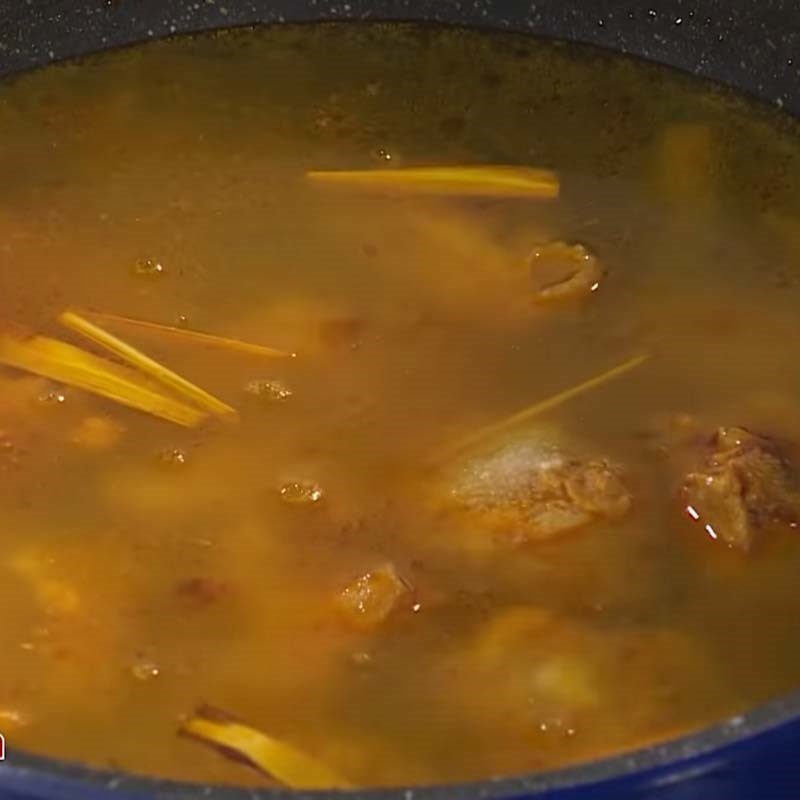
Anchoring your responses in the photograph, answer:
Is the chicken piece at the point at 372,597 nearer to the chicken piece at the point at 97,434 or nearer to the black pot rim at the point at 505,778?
the chicken piece at the point at 97,434

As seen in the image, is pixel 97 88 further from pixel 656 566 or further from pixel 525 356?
pixel 656 566

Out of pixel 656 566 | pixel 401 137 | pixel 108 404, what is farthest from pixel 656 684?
pixel 401 137

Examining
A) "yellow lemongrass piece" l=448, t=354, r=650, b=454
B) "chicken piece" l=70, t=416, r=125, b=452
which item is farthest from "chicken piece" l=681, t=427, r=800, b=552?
"chicken piece" l=70, t=416, r=125, b=452

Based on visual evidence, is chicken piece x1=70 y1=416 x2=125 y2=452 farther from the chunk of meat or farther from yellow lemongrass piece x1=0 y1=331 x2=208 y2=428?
the chunk of meat

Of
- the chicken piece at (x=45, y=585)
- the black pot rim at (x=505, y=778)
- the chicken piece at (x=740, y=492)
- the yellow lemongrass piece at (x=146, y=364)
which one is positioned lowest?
the chicken piece at (x=45, y=585)

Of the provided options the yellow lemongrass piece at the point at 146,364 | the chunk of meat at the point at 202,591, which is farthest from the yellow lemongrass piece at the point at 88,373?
the chunk of meat at the point at 202,591

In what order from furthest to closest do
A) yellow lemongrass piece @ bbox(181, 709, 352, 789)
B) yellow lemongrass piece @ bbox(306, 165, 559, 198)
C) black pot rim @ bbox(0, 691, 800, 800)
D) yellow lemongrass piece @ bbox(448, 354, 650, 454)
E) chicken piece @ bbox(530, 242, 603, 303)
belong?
yellow lemongrass piece @ bbox(306, 165, 559, 198)
chicken piece @ bbox(530, 242, 603, 303)
yellow lemongrass piece @ bbox(448, 354, 650, 454)
yellow lemongrass piece @ bbox(181, 709, 352, 789)
black pot rim @ bbox(0, 691, 800, 800)

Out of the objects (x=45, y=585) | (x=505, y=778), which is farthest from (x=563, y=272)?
(x=505, y=778)

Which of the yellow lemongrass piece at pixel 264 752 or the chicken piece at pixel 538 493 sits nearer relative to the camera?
the yellow lemongrass piece at pixel 264 752
